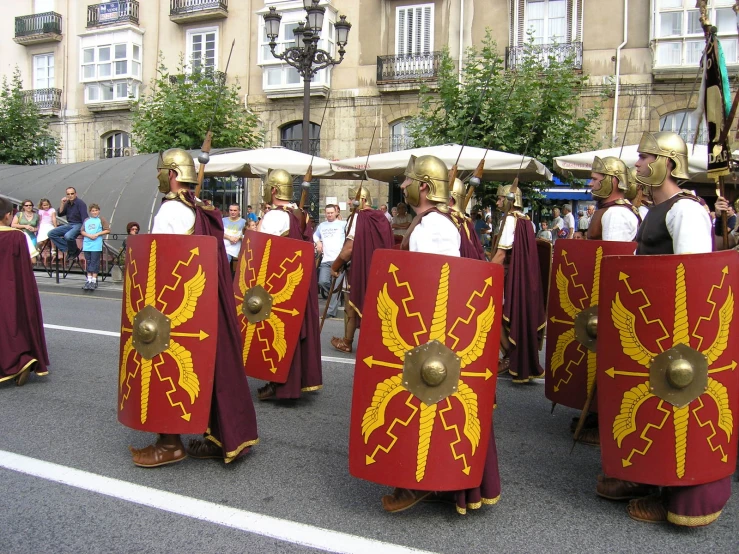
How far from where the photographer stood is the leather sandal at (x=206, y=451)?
161 inches

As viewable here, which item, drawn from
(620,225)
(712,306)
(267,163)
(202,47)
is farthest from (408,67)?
(712,306)

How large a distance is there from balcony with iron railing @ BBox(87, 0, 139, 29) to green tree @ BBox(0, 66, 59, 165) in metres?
3.73

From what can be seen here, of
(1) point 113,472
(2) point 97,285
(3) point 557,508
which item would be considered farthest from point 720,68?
(2) point 97,285

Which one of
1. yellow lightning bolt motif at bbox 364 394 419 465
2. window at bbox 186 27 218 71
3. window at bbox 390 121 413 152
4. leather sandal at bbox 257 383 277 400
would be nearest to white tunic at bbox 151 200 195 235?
yellow lightning bolt motif at bbox 364 394 419 465

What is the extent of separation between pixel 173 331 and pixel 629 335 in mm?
2325

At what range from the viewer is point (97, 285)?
42.4 feet

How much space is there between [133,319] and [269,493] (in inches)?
47.3

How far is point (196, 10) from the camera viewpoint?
22953mm

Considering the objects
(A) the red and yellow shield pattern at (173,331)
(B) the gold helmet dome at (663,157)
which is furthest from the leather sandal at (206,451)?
(B) the gold helmet dome at (663,157)

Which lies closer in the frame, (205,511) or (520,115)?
(205,511)

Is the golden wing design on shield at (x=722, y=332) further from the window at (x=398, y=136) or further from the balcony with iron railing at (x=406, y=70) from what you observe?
the window at (x=398, y=136)

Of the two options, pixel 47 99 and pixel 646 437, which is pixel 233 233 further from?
pixel 47 99

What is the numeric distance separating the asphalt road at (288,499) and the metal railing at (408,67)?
16366 mm

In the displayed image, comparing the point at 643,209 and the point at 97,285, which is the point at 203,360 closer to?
the point at 643,209
